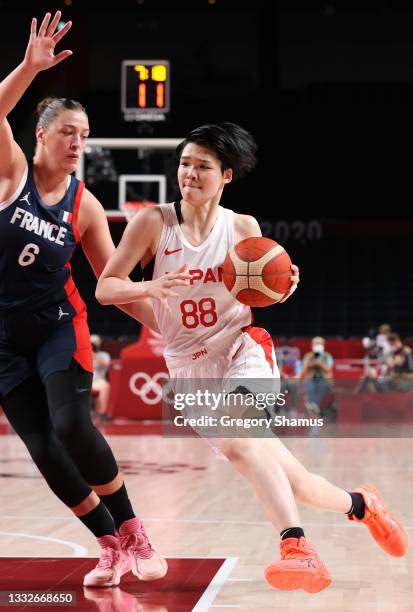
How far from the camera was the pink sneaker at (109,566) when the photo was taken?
407 cm

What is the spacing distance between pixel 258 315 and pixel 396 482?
1347 centimetres

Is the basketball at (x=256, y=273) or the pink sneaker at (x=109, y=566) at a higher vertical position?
the basketball at (x=256, y=273)

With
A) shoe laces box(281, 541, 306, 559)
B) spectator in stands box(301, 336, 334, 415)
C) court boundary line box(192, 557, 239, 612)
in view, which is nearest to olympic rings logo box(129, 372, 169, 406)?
spectator in stands box(301, 336, 334, 415)

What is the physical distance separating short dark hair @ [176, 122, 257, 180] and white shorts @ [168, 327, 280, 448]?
2.22 feet

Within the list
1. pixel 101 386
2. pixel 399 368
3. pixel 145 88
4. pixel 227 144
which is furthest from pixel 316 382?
pixel 227 144

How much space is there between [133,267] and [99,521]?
1.17 metres

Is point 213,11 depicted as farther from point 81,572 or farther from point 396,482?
point 81,572

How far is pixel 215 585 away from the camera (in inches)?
162

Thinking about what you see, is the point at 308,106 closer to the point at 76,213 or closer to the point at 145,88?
the point at 145,88

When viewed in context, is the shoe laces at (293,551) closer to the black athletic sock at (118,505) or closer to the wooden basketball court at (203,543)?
the wooden basketball court at (203,543)

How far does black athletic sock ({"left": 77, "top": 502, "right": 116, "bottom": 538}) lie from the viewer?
161 inches

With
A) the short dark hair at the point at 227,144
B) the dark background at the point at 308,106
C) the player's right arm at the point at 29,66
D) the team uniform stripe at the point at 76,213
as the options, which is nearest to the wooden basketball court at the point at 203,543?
the team uniform stripe at the point at 76,213

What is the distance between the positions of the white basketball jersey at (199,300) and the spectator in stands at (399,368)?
32.9 ft

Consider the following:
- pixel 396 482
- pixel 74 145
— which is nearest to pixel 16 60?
pixel 396 482
